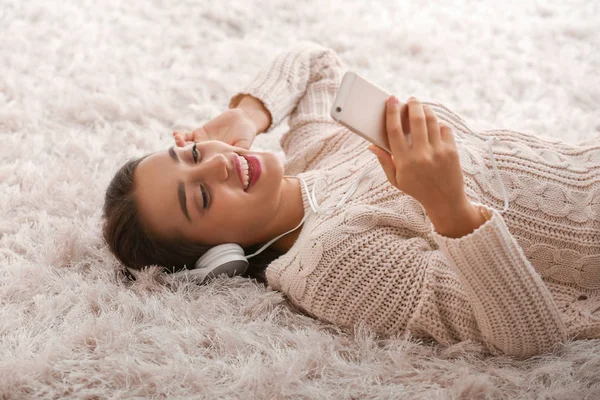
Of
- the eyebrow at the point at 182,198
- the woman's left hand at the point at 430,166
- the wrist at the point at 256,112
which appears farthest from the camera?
the wrist at the point at 256,112

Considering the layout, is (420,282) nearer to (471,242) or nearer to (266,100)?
(471,242)

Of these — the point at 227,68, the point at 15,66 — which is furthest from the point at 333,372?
the point at 15,66

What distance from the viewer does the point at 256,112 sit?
1.44 metres

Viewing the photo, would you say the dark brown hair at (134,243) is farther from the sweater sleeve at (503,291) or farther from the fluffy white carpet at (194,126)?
the sweater sleeve at (503,291)

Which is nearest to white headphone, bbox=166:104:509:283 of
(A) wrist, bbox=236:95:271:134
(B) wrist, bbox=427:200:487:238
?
(B) wrist, bbox=427:200:487:238

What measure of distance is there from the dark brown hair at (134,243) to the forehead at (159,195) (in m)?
0.02

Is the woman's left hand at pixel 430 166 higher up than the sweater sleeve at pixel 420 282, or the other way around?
the woman's left hand at pixel 430 166

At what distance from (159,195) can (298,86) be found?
0.53m

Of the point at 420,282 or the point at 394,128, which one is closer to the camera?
the point at 394,128

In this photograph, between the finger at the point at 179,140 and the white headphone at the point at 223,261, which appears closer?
the white headphone at the point at 223,261

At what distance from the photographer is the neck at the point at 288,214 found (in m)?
1.21

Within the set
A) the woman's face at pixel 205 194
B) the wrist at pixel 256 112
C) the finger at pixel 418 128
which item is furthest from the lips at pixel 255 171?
the finger at pixel 418 128

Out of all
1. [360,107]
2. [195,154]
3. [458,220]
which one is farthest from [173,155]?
[458,220]

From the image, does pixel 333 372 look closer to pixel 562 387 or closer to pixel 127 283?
pixel 562 387
